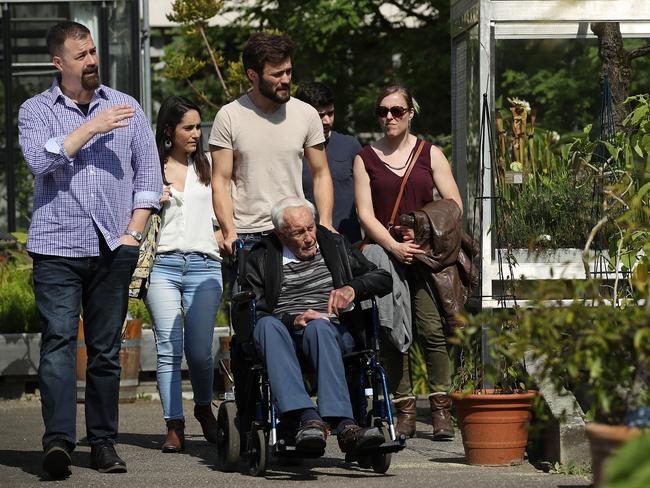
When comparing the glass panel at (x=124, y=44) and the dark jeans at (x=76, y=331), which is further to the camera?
the glass panel at (x=124, y=44)

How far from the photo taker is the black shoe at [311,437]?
6.60m

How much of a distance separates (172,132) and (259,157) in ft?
2.35

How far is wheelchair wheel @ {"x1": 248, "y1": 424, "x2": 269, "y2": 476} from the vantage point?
688cm

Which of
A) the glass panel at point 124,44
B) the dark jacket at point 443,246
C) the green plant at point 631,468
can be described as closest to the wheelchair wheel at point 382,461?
the dark jacket at point 443,246

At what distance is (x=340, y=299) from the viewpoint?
7055 millimetres

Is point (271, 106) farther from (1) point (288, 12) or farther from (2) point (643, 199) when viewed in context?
(1) point (288, 12)

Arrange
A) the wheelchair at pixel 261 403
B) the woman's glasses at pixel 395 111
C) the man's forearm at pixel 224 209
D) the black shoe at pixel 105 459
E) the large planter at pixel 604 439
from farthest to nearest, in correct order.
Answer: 1. the woman's glasses at pixel 395 111
2. the man's forearm at pixel 224 209
3. the black shoe at pixel 105 459
4. the wheelchair at pixel 261 403
5. the large planter at pixel 604 439

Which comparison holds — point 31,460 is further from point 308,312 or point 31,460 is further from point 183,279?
point 308,312

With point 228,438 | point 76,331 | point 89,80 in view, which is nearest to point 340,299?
point 228,438

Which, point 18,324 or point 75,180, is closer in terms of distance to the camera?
point 75,180

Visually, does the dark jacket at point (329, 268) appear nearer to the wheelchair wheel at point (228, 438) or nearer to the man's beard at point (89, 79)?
the wheelchair wheel at point (228, 438)

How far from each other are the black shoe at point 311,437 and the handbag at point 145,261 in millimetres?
1528

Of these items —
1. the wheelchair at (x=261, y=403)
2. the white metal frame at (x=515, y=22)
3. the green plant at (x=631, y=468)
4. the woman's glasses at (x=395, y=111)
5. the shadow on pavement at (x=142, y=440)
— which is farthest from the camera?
the white metal frame at (x=515, y=22)

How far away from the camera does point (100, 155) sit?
7211 mm
